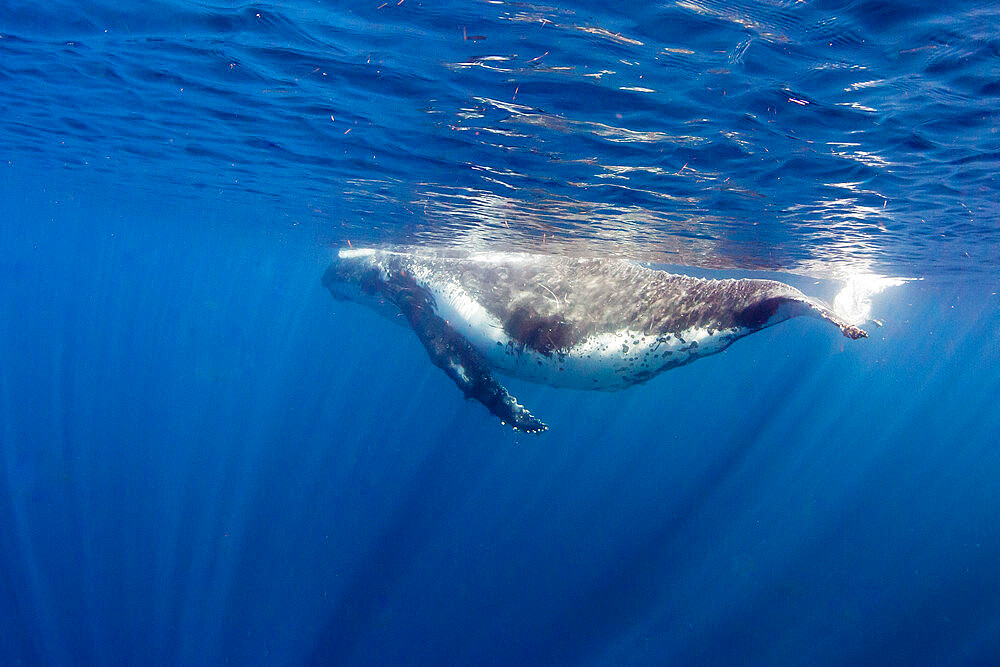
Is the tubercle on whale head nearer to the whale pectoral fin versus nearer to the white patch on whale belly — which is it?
the whale pectoral fin

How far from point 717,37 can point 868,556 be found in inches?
967

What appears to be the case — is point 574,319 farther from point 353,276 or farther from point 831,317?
point 353,276

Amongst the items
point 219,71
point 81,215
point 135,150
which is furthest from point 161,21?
point 81,215

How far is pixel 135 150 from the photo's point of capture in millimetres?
13016

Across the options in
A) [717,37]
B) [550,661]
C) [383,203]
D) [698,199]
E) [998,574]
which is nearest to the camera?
[717,37]

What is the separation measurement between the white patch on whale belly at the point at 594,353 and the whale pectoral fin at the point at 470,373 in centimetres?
17

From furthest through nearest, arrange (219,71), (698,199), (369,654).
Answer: (369,654) < (698,199) < (219,71)

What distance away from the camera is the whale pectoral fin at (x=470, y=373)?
675 centimetres

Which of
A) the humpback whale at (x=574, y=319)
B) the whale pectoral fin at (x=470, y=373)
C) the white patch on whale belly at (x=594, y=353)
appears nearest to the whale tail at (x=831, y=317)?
the humpback whale at (x=574, y=319)

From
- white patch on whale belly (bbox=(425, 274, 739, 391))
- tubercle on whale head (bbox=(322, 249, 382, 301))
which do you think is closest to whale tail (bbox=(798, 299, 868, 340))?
white patch on whale belly (bbox=(425, 274, 739, 391))

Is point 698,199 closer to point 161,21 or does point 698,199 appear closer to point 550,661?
point 161,21

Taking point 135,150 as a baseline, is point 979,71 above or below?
below

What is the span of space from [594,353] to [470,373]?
6.44 feet

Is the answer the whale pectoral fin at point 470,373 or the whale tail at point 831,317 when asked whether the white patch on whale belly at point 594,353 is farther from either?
the whale tail at point 831,317
